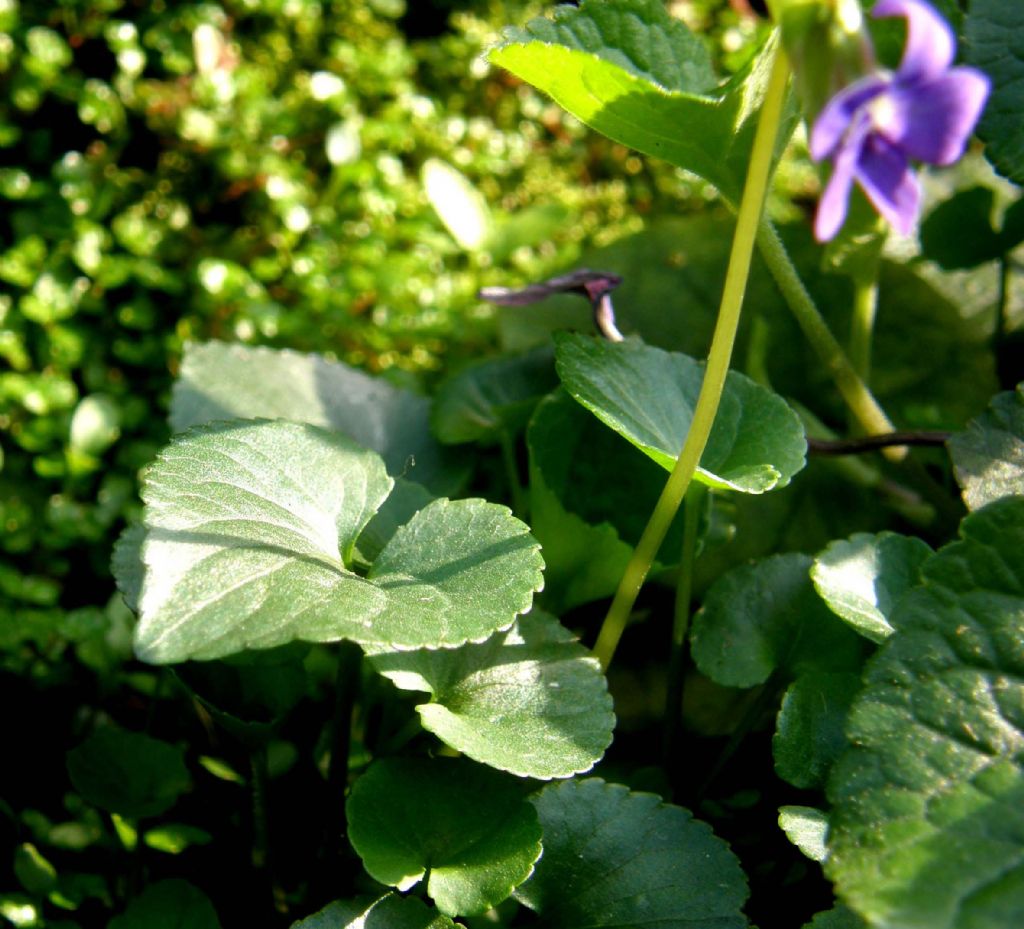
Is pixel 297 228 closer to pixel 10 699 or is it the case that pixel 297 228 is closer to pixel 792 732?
pixel 10 699

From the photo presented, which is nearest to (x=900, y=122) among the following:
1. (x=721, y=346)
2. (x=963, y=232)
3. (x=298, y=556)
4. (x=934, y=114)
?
(x=934, y=114)

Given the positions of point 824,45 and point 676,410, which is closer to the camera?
point 824,45

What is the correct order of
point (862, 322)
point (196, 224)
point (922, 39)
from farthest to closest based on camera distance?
point (196, 224) → point (862, 322) → point (922, 39)

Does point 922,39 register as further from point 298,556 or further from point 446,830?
point 446,830

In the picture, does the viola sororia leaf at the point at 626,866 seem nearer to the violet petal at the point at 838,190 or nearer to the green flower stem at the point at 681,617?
the green flower stem at the point at 681,617

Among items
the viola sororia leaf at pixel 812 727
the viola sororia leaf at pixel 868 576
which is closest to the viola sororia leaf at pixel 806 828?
the viola sororia leaf at pixel 812 727

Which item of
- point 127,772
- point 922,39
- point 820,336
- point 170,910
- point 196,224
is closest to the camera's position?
point 922,39

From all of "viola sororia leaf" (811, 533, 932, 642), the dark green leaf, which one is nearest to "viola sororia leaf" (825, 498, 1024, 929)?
"viola sororia leaf" (811, 533, 932, 642)
